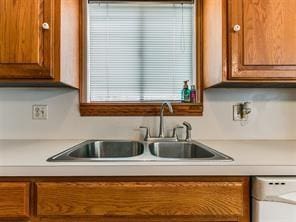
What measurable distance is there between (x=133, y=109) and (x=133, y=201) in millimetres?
882

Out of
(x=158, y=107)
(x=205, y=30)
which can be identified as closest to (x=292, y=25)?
(x=205, y=30)

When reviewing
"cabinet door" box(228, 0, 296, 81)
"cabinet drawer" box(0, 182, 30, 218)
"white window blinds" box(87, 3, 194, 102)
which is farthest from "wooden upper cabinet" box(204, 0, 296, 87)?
"cabinet drawer" box(0, 182, 30, 218)

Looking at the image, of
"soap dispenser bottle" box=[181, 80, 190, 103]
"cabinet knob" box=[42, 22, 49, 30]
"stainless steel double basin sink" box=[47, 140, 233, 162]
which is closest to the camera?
"cabinet knob" box=[42, 22, 49, 30]

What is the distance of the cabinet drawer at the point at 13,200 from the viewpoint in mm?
994

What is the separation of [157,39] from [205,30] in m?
0.36

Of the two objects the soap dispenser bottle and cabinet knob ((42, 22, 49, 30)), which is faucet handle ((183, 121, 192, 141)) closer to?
the soap dispenser bottle

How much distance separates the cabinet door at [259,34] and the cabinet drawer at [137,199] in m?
0.66

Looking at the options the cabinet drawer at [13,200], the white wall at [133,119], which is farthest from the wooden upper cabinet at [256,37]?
the cabinet drawer at [13,200]

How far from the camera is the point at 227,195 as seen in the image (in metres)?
1.01

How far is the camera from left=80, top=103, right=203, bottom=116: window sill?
5.91 feet

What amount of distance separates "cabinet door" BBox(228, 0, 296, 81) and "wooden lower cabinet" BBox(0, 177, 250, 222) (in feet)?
2.16

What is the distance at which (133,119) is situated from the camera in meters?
1.82

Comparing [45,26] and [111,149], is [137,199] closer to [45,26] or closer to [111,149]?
[111,149]

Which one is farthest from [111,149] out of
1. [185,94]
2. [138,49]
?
[138,49]
